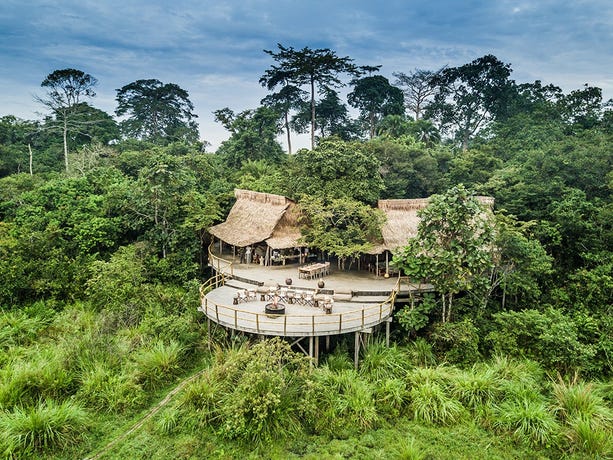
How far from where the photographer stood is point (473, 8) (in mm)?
24344

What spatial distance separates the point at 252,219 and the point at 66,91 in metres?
28.8

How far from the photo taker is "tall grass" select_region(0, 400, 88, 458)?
9695mm

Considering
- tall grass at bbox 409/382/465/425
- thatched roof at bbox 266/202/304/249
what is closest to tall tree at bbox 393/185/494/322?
tall grass at bbox 409/382/465/425

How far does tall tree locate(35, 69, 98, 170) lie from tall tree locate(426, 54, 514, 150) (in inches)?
1546

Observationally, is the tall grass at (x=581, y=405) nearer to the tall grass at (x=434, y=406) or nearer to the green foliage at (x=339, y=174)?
the tall grass at (x=434, y=406)

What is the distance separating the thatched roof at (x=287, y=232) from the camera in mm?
20938

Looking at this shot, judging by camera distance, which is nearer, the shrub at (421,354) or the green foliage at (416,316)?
the shrub at (421,354)

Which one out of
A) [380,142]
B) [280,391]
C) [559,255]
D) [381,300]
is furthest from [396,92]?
[280,391]

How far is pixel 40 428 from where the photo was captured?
1012 centimetres

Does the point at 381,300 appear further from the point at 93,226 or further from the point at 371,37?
the point at 371,37

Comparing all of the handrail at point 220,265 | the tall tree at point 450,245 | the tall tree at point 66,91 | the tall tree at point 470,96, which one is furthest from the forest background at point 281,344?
the tall tree at point 470,96

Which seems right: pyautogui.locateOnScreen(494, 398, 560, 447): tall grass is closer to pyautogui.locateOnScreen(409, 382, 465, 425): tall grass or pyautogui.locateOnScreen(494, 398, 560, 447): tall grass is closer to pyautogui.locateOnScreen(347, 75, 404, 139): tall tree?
pyautogui.locateOnScreen(409, 382, 465, 425): tall grass

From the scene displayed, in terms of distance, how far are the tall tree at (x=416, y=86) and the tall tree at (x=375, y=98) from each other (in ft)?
18.1

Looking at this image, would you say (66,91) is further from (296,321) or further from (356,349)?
(356,349)
